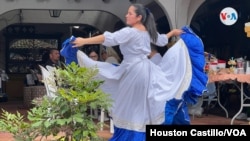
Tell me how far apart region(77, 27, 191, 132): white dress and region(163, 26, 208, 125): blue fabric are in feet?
0.21

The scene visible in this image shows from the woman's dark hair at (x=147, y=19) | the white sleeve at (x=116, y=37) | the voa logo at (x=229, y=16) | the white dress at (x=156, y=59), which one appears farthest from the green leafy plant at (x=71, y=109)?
the voa logo at (x=229, y=16)

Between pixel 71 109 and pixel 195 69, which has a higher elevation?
pixel 195 69

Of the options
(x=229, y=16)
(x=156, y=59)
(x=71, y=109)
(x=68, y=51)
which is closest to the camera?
(x=71, y=109)

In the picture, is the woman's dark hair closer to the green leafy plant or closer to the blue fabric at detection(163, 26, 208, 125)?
the blue fabric at detection(163, 26, 208, 125)

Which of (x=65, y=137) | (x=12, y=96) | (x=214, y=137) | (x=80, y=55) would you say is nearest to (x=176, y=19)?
(x=80, y=55)

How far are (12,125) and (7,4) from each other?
7.19 m

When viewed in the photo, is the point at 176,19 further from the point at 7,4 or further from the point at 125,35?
the point at 125,35

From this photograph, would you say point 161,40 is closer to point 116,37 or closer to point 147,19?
point 147,19

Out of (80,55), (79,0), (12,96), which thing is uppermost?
(79,0)

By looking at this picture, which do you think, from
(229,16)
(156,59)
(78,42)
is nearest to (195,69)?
(156,59)

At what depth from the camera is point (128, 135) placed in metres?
4.50

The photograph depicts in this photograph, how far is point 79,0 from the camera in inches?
438

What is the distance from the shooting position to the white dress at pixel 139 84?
4391 millimetres

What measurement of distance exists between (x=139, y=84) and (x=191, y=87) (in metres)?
0.48
